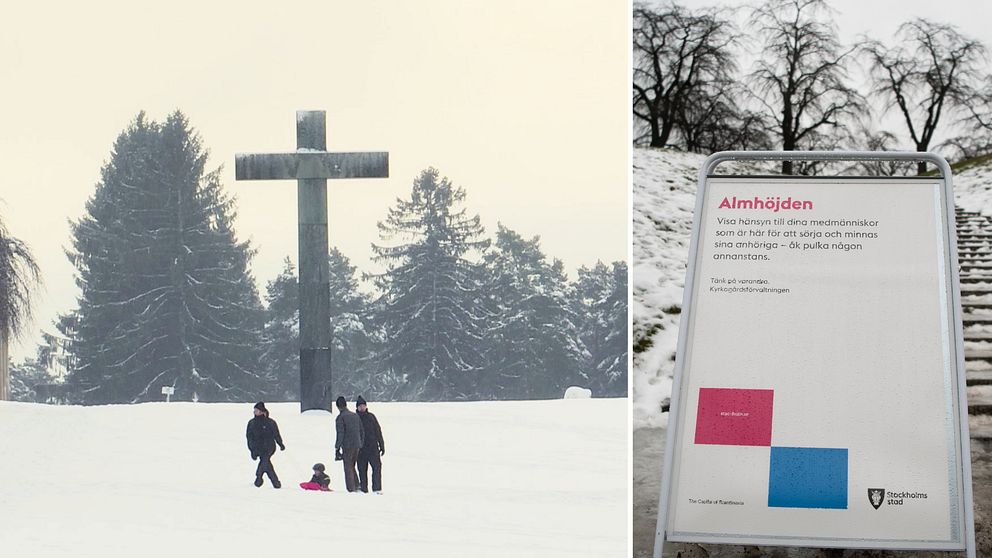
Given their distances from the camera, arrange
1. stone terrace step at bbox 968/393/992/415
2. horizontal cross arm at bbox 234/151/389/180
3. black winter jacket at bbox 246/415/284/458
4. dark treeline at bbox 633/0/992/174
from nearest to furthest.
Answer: stone terrace step at bbox 968/393/992/415, dark treeline at bbox 633/0/992/174, horizontal cross arm at bbox 234/151/389/180, black winter jacket at bbox 246/415/284/458

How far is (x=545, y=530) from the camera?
3734mm

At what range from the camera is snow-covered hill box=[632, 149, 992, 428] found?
2.57m

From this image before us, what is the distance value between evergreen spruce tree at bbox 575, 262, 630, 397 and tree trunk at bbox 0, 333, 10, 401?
2.14 meters

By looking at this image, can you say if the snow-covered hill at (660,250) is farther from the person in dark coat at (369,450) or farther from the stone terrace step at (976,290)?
the person in dark coat at (369,450)

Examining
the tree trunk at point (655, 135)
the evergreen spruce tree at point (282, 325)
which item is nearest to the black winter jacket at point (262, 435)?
the evergreen spruce tree at point (282, 325)

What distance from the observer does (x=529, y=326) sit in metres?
4.17

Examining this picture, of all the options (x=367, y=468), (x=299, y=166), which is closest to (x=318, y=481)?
(x=367, y=468)

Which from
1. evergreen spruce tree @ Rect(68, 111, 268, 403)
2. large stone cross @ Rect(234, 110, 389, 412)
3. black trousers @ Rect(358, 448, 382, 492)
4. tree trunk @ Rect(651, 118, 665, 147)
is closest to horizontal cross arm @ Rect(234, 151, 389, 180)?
large stone cross @ Rect(234, 110, 389, 412)

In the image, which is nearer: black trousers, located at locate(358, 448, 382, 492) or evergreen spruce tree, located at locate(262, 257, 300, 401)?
black trousers, located at locate(358, 448, 382, 492)

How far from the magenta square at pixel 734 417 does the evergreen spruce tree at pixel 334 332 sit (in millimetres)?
2166

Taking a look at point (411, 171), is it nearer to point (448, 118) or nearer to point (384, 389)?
point (448, 118)

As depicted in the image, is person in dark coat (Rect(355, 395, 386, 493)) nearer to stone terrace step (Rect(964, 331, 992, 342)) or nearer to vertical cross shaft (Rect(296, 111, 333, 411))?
vertical cross shaft (Rect(296, 111, 333, 411))

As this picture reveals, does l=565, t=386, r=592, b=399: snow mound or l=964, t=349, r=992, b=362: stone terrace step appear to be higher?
l=964, t=349, r=992, b=362: stone terrace step

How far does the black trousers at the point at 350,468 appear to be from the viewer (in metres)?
3.51
